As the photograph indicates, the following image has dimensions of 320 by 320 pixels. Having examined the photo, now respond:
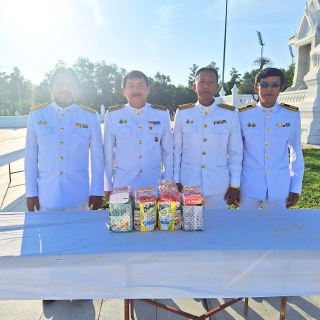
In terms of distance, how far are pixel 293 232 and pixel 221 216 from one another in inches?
14.9

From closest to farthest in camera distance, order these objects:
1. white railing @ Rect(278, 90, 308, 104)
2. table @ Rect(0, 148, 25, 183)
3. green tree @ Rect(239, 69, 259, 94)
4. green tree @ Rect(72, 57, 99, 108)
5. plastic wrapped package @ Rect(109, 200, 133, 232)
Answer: plastic wrapped package @ Rect(109, 200, 133, 232) → table @ Rect(0, 148, 25, 183) → white railing @ Rect(278, 90, 308, 104) → green tree @ Rect(239, 69, 259, 94) → green tree @ Rect(72, 57, 99, 108)

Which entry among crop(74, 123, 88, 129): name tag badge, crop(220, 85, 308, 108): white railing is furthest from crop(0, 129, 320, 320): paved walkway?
crop(220, 85, 308, 108): white railing

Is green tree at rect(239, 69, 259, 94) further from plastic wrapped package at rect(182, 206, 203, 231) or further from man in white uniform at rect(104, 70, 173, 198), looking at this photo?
plastic wrapped package at rect(182, 206, 203, 231)

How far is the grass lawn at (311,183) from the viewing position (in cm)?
428

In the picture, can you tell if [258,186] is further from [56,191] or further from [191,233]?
[56,191]

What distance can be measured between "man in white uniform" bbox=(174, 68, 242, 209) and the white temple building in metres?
8.70

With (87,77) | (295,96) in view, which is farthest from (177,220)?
(87,77)

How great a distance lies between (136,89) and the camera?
218 centimetres

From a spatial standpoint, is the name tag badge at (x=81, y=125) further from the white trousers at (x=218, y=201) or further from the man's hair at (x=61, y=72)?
the white trousers at (x=218, y=201)

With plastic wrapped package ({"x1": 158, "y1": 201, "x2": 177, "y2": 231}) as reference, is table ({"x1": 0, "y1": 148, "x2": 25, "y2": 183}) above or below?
below

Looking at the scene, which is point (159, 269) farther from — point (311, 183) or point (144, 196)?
point (311, 183)

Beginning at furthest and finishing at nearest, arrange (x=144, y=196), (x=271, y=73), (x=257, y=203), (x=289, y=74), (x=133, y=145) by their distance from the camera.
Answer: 1. (x=289, y=74)
2. (x=257, y=203)
3. (x=133, y=145)
4. (x=271, y=73)
5. (x=144, y=196)

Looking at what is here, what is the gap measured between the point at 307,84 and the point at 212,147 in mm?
9586

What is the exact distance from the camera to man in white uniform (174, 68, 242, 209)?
2355 millimetres
